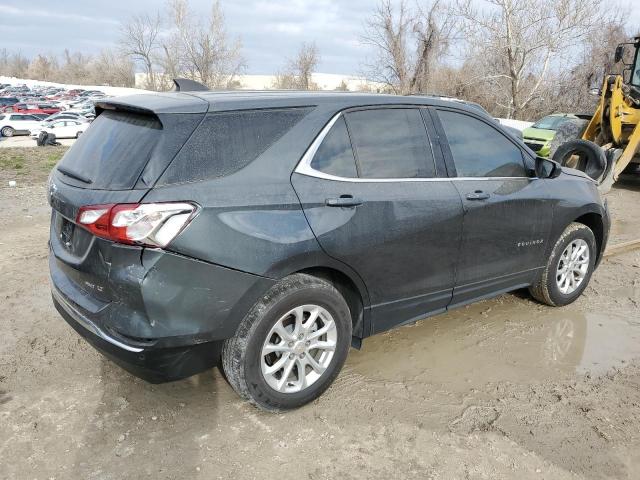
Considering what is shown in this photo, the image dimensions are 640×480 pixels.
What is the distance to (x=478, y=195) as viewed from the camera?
3.68m

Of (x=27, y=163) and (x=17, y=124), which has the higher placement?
(x=27, y=163)

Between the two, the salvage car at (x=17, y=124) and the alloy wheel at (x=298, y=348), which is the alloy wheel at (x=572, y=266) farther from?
the salvage car at (x=17, y=124)

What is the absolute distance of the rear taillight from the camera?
2.52m

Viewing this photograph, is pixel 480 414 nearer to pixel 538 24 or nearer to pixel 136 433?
pixel 136 433

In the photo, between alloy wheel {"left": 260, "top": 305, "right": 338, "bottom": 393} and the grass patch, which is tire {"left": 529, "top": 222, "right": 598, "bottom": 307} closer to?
alloy wheel {"left": 260, "top": 305, "right": 338, "bottom": 393}

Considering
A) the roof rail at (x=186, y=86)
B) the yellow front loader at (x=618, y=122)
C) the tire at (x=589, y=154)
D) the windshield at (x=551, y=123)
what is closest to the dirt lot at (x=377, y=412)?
the roof rail at (x=186, y=86)

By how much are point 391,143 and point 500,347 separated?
1759 mm

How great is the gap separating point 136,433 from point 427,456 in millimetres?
1536

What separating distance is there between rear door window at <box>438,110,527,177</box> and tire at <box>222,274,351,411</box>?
1.36 m

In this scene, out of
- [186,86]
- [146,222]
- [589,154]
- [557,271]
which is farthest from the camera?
[589,154]

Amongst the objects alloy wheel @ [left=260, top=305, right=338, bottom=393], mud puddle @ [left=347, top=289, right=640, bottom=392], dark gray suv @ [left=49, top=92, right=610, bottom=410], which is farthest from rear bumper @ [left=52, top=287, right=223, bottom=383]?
mud puddle @ [left=347, top=289, right=640, bottom=392]

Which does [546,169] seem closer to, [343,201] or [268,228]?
[343,201]

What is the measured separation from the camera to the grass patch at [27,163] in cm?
1031

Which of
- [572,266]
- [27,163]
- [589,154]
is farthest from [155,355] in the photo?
[27,163]
